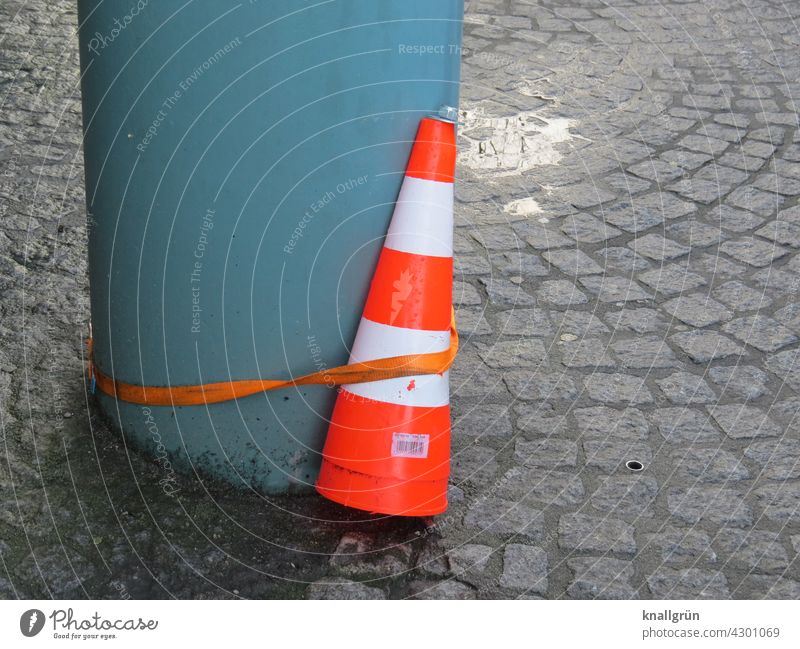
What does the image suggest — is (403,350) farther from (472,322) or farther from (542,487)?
(472,322)

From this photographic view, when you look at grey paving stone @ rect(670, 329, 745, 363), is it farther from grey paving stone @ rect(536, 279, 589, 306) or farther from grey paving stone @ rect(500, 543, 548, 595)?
grey paving stone @ rect(500, 543, 548, 595)

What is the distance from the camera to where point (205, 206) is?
2.63 metres

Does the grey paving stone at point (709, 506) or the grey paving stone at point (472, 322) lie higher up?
the grey paving stone at point (472, 322)

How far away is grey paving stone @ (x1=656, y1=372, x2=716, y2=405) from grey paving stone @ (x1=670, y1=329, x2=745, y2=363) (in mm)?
116

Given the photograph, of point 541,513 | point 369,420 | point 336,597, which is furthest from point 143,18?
point 541,513

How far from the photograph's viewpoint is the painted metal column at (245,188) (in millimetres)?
2500

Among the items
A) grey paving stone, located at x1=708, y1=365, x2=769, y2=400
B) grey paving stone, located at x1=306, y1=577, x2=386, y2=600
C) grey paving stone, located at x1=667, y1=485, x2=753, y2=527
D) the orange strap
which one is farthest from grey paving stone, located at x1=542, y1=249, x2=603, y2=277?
grey paving stone, located at x1=306, y1=577, x2=386, y2=600

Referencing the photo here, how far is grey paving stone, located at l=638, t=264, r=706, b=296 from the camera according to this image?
13.0 ft

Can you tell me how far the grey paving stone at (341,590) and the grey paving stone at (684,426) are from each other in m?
1.12

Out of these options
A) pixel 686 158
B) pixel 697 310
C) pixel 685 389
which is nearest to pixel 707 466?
pixel 685 389

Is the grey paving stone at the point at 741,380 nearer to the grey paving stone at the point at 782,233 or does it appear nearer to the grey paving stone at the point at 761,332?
the grey paving stone at the point at 761,332

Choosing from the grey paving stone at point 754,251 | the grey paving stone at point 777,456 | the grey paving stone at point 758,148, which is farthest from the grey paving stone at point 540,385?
the grey paving stone at point 758,148

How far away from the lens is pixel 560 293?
392 cm

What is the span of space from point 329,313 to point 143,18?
2.84 feet
